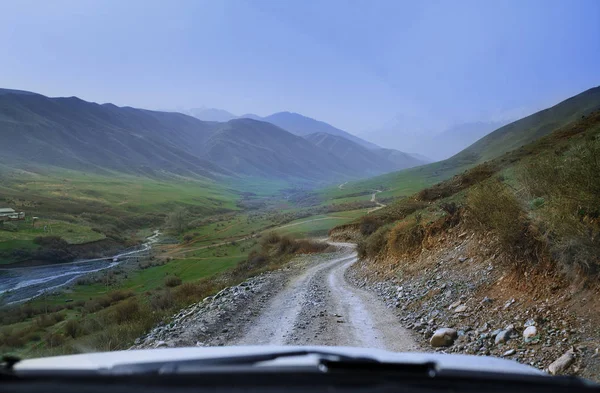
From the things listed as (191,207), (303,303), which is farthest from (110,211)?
(303,303)

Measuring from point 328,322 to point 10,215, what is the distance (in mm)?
77713

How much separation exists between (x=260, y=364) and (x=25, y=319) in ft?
121

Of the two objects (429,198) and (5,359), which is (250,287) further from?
(429,198)

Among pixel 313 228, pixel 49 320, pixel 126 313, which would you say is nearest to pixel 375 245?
pixel 126 313

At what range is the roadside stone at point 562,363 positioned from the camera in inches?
242

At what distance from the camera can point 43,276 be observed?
5112 cm

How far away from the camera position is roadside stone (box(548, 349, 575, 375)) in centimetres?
616

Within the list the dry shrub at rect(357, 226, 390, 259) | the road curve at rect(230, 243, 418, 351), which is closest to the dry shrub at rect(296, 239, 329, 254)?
the dry shrub at rect(357, 226, 390, 259)

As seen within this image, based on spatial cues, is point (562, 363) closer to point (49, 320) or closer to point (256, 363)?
point (256, 363)

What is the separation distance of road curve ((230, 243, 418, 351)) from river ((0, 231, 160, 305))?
3691 centimetres

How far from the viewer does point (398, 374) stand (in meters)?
2.74

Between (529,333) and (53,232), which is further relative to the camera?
(53,232)

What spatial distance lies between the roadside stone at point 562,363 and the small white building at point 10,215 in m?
79.2

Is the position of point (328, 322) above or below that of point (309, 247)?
above
